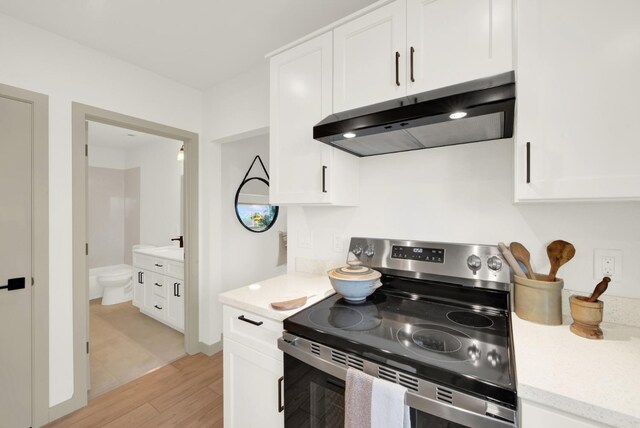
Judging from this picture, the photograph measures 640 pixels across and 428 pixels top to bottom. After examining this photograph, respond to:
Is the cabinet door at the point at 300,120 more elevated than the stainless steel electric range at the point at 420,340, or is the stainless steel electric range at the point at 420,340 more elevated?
the cabinet door at the point at 300,120

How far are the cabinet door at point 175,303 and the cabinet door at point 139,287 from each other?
0.72 m

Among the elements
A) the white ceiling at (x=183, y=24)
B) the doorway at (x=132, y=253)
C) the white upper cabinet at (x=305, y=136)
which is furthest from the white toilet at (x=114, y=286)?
the white upper cabinet at (x=305, y=136)

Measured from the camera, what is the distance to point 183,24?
1.75 m

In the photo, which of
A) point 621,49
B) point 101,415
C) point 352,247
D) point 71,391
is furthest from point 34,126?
point 621,49

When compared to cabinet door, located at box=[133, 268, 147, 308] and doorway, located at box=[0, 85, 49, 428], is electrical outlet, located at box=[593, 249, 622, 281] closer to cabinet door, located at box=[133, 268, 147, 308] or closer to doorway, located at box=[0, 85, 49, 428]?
doorway, located at box=[0, 85, 49, 428]

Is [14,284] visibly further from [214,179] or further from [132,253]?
[132,253]

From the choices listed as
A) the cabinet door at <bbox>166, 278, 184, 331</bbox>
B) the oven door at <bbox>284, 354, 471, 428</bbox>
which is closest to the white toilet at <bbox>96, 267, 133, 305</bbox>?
the cabinet door at <bbox>166, 278, 184, 331</bbox>

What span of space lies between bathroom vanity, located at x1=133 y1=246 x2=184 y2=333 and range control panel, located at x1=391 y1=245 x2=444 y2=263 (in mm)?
2352

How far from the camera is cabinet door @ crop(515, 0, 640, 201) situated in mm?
812

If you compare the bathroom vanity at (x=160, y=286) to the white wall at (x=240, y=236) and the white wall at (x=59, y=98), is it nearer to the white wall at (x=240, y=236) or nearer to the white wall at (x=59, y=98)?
the white wall at (x=240, y=236)

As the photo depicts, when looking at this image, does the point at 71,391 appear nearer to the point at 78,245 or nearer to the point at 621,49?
the point at 78,245

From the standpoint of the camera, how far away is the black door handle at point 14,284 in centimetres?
163

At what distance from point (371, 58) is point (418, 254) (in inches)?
39.1

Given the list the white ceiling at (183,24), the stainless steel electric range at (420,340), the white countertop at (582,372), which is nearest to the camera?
the white countertop at (582,372)
